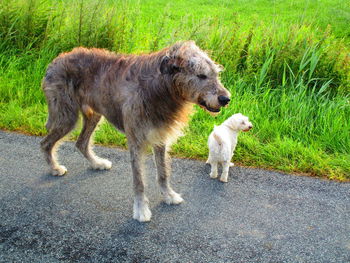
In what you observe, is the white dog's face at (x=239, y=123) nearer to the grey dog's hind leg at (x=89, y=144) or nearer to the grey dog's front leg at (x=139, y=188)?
the grey dog's front leg at (x=139, y=188)

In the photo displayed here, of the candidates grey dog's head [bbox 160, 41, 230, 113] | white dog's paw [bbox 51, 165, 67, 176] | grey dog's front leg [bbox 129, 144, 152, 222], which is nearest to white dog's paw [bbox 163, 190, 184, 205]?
grey dog's front leg [bbox 129, 144, 152, 222]

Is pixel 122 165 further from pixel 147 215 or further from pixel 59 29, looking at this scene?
pixel 59 29

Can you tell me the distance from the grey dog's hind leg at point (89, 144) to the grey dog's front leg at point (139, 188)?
99 cm

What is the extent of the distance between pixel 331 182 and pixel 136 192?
229 cm

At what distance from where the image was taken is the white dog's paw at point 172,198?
173 inches

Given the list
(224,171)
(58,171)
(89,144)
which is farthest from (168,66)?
(58,171)

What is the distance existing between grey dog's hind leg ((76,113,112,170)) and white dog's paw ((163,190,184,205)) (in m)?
1.04

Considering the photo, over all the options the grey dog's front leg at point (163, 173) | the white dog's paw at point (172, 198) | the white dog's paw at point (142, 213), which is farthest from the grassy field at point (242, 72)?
the white dog's paw at point (142, 213)

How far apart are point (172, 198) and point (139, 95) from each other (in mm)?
1212

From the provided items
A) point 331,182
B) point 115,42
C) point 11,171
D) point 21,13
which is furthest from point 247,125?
point 21,13

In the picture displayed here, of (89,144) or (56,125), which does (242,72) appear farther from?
(56,125)

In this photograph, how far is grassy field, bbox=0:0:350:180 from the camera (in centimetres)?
539

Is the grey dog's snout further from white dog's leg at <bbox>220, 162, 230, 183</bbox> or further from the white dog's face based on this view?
the white dog's face

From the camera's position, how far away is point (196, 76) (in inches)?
145
